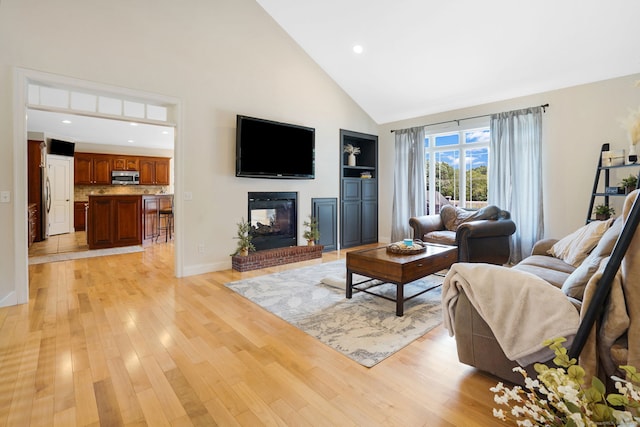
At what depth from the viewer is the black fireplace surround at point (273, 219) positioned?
4953mm

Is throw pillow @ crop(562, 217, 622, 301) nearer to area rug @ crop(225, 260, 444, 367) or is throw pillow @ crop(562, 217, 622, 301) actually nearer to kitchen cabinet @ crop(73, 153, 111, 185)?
area rug @ crop(225, 260, 444, 367)

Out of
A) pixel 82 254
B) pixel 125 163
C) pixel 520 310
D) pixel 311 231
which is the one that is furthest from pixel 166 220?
pixel 520 310

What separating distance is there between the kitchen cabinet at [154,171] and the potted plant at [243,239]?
22.8 ft

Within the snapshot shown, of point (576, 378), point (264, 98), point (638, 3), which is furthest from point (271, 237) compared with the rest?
point (638, 3)

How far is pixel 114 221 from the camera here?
6082 millimetres

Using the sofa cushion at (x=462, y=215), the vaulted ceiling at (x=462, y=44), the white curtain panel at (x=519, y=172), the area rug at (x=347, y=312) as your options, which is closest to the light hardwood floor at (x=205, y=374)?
the area rug at (x=347, y=312)

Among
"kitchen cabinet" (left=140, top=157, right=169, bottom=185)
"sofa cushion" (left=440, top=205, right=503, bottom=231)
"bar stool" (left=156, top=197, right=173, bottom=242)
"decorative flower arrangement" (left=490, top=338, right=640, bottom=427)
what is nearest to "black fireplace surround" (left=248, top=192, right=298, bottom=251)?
"sofa cushion" (left=440, top=205, right=503, bottom=231)

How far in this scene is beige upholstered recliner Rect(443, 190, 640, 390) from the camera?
4.29 feet

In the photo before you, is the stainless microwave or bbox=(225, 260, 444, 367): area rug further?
the stainless microwave

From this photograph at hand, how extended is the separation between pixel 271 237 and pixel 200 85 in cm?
244

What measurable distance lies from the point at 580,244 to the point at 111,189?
11.2m

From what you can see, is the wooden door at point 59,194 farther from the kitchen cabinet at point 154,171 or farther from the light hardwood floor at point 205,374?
the light hardwood floor at point 205,374

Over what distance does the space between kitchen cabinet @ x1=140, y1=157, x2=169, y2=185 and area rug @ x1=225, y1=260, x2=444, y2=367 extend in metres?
7.83

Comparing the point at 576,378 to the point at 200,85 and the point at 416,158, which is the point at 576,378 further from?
the point at 416,158
